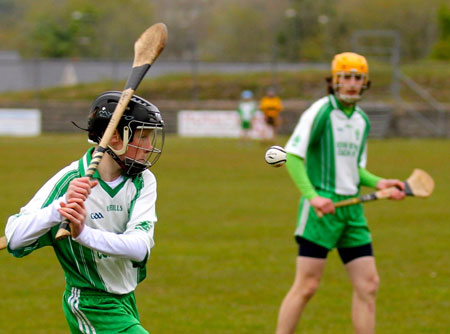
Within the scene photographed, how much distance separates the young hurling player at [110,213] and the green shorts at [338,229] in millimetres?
2027

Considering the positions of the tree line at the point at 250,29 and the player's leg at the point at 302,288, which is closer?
the player's leg at the point at 302,288

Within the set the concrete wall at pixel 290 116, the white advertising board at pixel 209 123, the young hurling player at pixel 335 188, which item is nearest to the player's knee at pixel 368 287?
the young hurling player at pixel 335 188

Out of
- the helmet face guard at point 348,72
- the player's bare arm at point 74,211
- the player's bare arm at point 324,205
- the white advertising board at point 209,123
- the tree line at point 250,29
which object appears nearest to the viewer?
the player's bare arm at point 74,211

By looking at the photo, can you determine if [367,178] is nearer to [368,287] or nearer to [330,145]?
[330,145]

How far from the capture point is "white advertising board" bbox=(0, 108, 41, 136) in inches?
1340

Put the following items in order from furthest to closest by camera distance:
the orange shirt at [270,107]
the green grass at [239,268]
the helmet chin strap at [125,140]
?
1. the orange shirt at [270,107]
2. the green grass at [239,268]
3. the helmet chin strap at [125,140]

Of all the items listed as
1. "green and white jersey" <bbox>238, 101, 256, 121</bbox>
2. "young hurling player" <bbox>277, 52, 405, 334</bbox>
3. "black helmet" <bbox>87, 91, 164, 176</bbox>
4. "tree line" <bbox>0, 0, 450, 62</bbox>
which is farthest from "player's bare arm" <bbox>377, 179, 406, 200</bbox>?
"tree line" <bbox>0, 0, 450, 62</bbox>

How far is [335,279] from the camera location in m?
8.50

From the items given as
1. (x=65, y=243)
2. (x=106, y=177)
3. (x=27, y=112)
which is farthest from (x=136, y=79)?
(x=27, y=112)

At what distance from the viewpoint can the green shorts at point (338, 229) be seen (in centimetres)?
567

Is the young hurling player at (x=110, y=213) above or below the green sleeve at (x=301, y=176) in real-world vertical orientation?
above

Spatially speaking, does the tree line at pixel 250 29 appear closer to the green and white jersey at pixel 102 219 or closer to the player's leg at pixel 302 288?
the player's leg at pixel 302 288

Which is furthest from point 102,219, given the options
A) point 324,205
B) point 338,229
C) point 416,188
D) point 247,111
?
point 247,111

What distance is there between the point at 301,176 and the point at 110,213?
2.13 m
